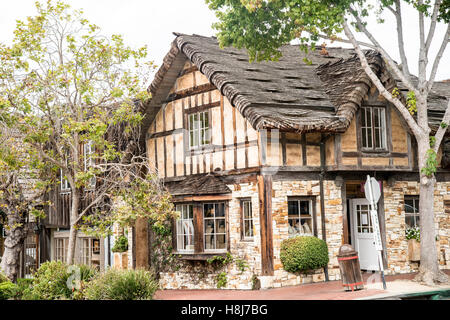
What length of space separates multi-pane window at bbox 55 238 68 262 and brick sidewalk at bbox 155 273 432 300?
24.2 ft

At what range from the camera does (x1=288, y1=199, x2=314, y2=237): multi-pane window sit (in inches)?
671

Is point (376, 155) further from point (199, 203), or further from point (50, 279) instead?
→ point (50, 279)

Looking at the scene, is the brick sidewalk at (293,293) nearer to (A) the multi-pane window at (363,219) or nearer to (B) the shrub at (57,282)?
(A) the multi-pane window at (363,219)

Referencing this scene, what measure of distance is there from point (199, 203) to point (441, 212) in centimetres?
762

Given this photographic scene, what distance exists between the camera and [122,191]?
53.0 ft

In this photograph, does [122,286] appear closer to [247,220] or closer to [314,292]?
[314,292]

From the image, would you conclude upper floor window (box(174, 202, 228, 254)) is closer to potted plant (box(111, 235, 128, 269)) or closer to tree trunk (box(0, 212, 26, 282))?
potted plant (box(111, 235, 128, 269))

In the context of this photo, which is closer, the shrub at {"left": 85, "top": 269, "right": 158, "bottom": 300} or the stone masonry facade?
the shrub at {"left": 85, "top": 269, "right": 158, "bottom": 300}

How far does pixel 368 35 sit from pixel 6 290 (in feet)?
39.5

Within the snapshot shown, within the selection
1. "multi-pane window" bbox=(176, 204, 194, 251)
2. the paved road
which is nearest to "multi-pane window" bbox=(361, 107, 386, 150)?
the paved road

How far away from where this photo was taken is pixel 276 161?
54.7ft

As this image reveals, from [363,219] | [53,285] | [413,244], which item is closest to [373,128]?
[363,219]

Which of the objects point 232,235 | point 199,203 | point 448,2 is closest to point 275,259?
point 232,235

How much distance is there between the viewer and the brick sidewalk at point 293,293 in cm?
1372
